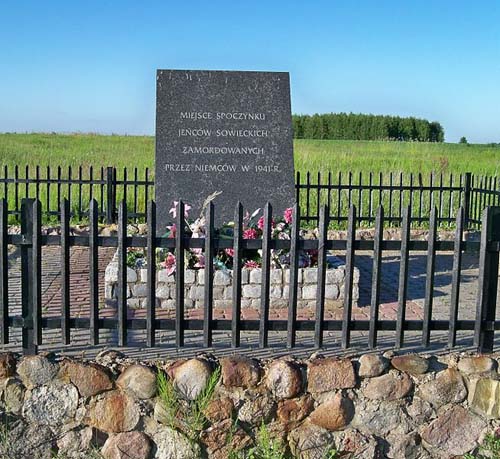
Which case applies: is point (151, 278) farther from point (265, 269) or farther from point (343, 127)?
point (343, 127)

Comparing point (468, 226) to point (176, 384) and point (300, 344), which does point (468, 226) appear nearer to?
point (300, 344)

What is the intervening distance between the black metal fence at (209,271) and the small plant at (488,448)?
71 cm

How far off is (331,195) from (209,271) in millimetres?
12142

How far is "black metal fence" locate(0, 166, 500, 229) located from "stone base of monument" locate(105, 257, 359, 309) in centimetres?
127

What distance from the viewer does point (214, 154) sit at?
8.46m

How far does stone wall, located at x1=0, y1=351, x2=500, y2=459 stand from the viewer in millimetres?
Result: 4465

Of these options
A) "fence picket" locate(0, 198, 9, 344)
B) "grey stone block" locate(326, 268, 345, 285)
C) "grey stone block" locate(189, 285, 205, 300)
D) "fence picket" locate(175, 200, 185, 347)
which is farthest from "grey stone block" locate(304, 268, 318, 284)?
"fence picket" locate(0, 198, 9, 344)

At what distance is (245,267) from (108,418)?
248cm

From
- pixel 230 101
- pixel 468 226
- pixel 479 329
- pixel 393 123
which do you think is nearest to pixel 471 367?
pixel 479 329

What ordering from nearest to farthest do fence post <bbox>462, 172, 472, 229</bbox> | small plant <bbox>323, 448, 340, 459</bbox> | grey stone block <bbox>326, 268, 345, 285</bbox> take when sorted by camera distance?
small plant <bbox>323, 448, 340, 459</bbox>
grey stone block <bbox>326, 268, 345, 285</bbox>
fence post <bbox>462, 172, 472, 229</bbox>

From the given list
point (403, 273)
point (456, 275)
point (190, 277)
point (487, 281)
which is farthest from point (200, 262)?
point (487, 281)

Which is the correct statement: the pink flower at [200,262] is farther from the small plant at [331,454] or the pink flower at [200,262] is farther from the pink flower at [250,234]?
the small plant at [331,454]

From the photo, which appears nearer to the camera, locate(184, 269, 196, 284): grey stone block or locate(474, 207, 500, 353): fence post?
locate(474, 207, 500, 353): fence post

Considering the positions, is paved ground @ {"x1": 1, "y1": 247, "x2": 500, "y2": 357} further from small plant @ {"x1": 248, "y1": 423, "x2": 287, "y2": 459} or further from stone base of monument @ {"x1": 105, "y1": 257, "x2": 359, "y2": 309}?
small plant @ {"x1": 248, "y1": 423, "x2": 287, "y2": 459}
